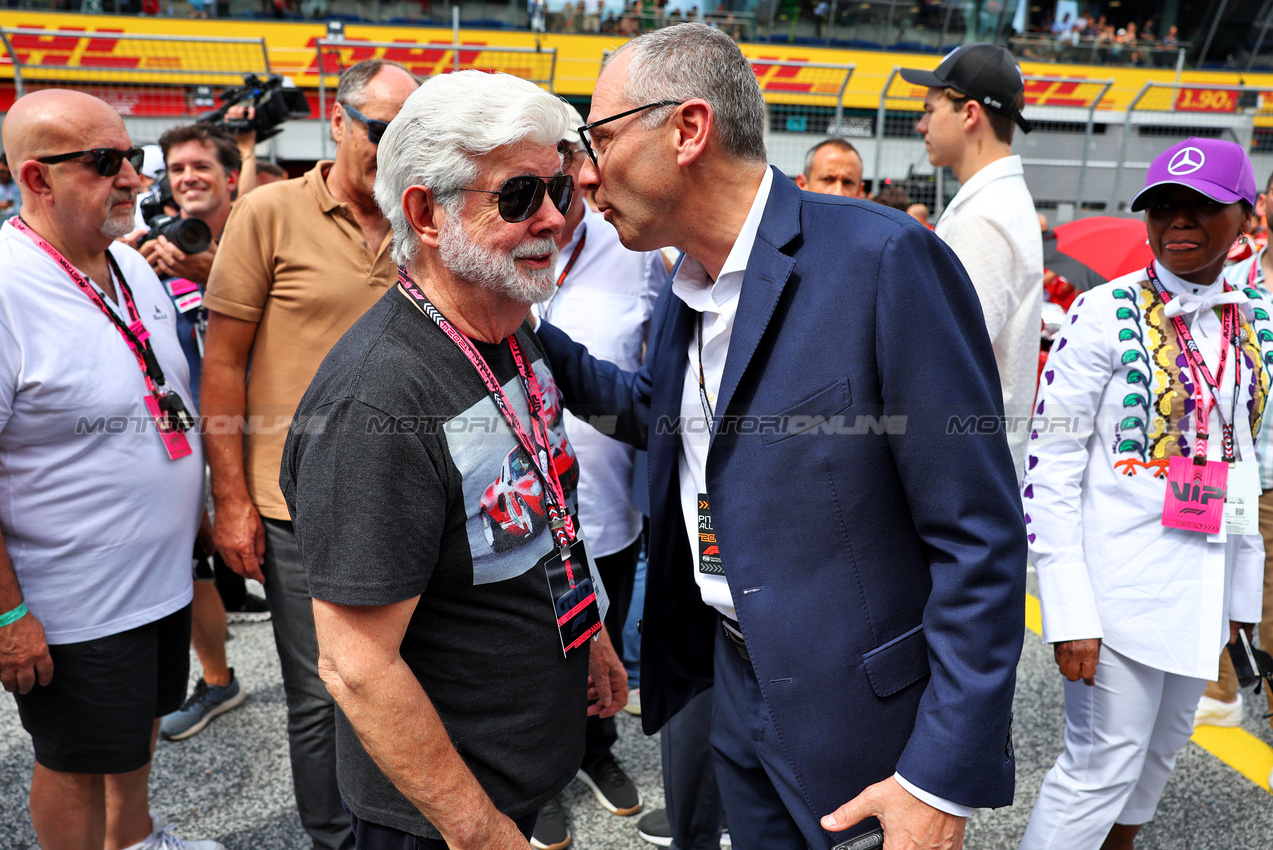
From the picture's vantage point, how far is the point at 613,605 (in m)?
3.40

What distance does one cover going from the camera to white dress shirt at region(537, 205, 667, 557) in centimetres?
311

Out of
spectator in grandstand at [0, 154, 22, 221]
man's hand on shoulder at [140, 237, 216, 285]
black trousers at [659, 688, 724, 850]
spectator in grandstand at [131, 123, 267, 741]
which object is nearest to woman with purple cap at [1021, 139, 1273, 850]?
black trousers at [659, 688, 724, 850]

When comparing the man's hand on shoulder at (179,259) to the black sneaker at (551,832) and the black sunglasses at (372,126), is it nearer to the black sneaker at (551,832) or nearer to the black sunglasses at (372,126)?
the black sunglasses at (372,126)

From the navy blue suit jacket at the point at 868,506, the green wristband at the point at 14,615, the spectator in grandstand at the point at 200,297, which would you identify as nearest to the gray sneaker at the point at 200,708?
the spectator in grandstand at the point at 200,297

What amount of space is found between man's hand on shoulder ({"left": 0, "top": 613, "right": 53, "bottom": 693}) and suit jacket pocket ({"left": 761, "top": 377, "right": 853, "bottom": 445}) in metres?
1.94

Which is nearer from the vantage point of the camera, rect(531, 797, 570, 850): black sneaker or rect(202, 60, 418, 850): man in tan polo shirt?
rect(202, 60, 418, 850): man in tan polo shirt

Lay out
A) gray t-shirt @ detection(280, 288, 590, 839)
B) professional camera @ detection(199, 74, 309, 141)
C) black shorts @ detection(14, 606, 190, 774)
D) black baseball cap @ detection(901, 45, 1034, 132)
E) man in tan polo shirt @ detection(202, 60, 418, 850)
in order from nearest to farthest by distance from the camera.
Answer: gray t-shirt @ detection(280, 288, 590, 839), black shorts @ detection(14, 606, 190, 774), man in tan polo shirt @ detection(202, 60, 418, 850), black baseball cap @ detection(901, 45, 1034, 132), professional camera @ detection(199, 74, 309, 141)

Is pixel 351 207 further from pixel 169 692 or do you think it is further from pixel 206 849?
pixel 206 849

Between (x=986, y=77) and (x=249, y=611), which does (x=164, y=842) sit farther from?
(x=986, y=77)

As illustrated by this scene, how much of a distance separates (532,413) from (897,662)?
2.83 ft

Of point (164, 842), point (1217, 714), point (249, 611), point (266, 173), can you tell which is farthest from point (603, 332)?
point (266, 173)

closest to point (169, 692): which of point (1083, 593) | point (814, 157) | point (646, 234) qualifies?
point (646, 234)

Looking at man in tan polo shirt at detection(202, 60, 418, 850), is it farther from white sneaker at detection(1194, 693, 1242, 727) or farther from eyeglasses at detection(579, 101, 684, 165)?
white sneaker at detection(1194, 693, 1242, 727)

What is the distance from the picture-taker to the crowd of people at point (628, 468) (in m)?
1.45
